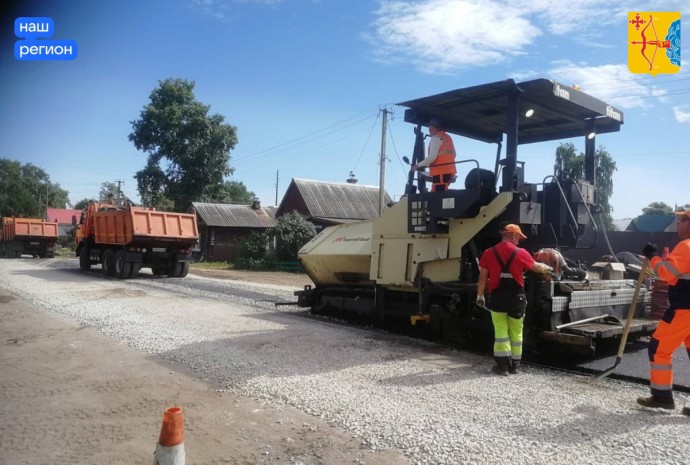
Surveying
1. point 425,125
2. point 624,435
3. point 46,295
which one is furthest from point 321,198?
point 624,435

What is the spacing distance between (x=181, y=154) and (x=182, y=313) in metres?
33.4

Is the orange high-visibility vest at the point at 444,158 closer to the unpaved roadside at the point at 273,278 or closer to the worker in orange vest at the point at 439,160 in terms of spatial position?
the worker in orange vest at the point at 439,160

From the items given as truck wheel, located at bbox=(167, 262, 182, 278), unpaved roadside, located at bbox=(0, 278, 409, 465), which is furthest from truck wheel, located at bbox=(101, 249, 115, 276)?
unpaved roadside, located at bbox=(0, 278, 409, 465)

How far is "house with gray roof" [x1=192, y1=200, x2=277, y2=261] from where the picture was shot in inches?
1452

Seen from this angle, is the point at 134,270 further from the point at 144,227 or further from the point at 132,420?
the point at 132,420

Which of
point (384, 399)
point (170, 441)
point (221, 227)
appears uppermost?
point (221, 227)

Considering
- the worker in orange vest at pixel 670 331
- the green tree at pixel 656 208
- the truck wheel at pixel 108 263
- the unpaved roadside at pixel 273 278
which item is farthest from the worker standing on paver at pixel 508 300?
the green tree at pixel 656 208

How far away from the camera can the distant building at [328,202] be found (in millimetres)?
32875

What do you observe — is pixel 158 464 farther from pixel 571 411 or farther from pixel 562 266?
pixel 562 266

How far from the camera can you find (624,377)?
18.2 feet

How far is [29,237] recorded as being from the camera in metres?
31.8

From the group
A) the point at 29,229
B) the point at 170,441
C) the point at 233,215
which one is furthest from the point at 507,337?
the point at 233,215

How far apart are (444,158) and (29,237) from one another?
31.6 m

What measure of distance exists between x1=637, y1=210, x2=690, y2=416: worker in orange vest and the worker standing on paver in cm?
136
